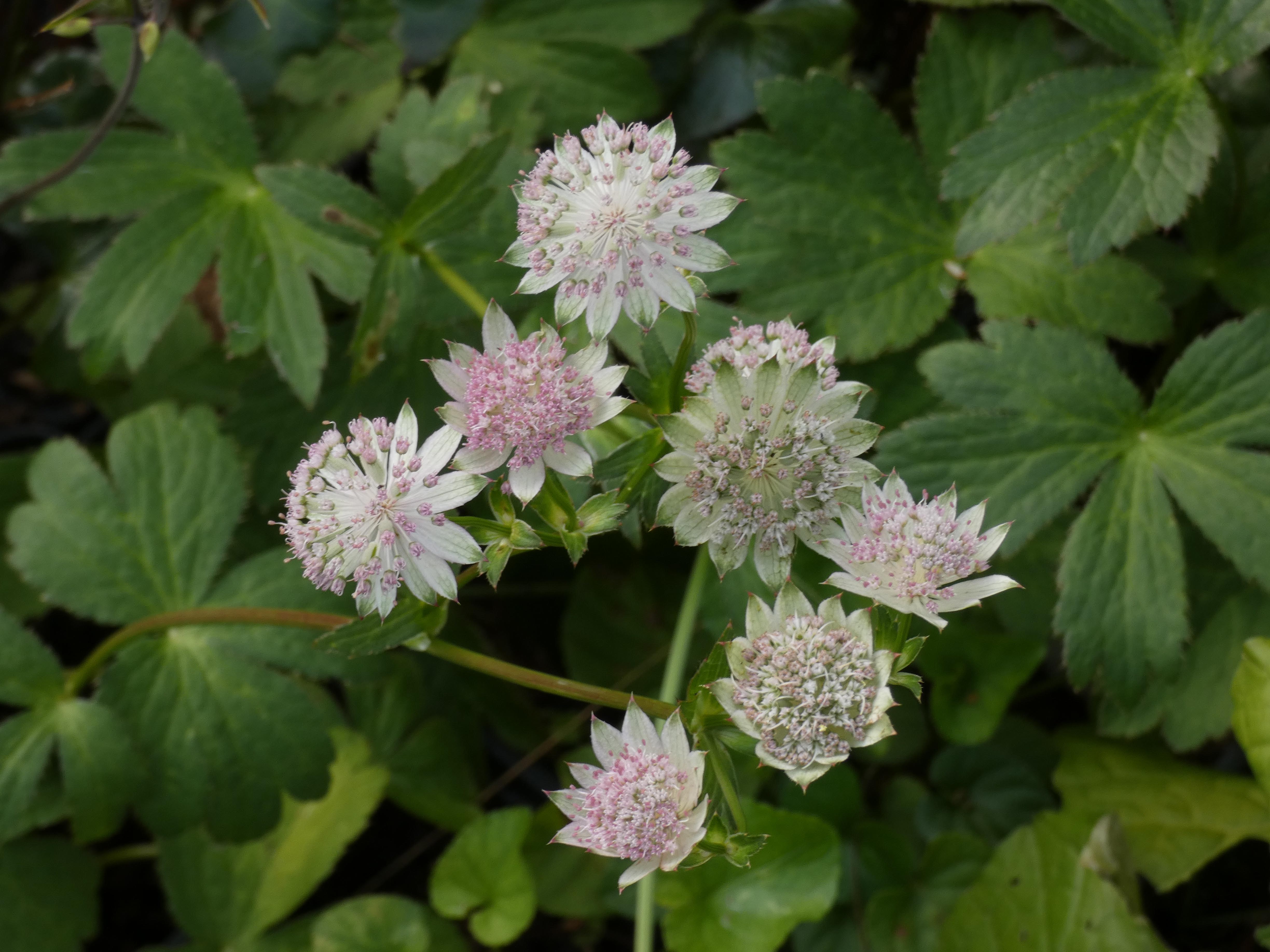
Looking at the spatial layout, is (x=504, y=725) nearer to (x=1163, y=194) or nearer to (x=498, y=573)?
(x=498, y=573)

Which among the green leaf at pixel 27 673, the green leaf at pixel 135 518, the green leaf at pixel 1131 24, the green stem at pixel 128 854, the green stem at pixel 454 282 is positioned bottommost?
the green stem at pixel 128 854

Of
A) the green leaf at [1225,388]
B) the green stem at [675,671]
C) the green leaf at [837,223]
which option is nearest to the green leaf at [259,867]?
the green stem at [675,671]

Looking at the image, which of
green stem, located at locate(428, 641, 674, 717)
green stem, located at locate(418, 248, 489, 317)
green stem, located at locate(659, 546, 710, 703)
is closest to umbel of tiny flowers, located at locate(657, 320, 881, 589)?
green stem, located at locate(428, 641, 674, 717)

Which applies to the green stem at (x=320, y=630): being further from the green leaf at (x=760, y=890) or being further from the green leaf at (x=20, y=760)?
the green leaf at (x=760, y=890)

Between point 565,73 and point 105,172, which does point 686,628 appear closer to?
point 565,73

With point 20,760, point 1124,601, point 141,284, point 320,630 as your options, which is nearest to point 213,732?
point 20,760

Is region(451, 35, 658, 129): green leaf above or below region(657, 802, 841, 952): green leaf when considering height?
above

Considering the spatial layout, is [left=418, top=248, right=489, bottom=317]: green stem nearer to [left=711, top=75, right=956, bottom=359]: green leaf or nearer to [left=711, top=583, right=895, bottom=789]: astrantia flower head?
[left=711, top=75, right=956, bottom=359]: green leaf

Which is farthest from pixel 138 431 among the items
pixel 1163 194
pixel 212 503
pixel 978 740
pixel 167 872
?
pixel 1163 194
